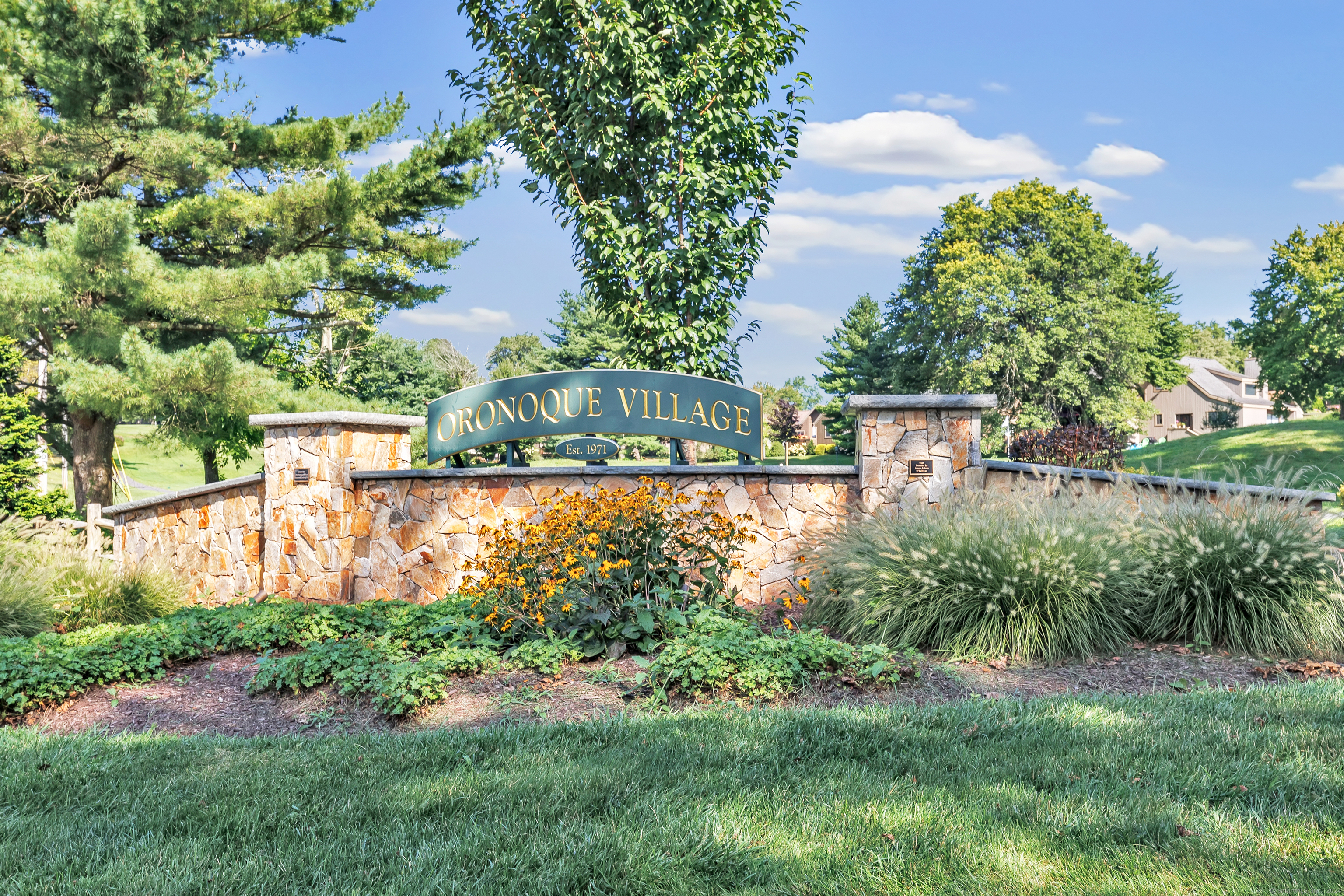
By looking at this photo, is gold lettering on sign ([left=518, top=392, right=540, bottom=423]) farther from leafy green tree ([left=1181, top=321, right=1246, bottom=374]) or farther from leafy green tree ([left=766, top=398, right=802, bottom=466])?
leafy green tree ([left=1181, top=321, right=1246, bottom=374])

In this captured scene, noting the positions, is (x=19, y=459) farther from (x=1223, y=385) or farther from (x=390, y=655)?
(x=1223, y=385)

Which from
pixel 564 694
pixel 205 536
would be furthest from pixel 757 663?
pixel 205 536

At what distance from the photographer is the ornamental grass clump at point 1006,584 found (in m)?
5.16

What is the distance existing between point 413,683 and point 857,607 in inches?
108

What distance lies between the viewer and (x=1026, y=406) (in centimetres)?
2922

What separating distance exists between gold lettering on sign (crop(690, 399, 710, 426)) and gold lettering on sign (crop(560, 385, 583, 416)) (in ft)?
3.34

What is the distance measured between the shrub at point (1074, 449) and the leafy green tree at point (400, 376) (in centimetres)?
2258

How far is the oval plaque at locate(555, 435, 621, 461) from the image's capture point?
773 cm

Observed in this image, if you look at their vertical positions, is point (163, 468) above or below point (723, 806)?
above

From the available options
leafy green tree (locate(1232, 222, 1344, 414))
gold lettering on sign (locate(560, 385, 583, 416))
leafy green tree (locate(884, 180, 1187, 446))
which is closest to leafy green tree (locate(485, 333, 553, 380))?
gold lettering on sign (locate(560, 385, 583, 416))

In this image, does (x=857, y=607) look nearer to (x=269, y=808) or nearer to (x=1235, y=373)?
(x=269, y=808)

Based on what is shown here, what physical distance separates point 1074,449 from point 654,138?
8.25 metres

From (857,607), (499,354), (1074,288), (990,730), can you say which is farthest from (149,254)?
(499,354)

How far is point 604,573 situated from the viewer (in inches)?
207
